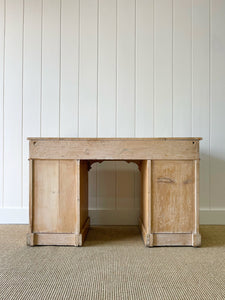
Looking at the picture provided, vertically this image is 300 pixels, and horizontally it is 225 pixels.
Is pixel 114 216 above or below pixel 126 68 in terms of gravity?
below

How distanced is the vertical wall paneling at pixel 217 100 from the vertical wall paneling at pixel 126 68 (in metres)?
0.72

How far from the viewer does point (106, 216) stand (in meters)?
1.96

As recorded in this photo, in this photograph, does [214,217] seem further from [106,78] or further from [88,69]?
[88,69]

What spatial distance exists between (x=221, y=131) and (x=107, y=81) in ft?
3.65

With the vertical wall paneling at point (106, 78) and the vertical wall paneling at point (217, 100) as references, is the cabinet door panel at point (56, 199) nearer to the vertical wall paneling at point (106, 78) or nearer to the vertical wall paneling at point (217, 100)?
the vertical wall paneling at point (106, 78)

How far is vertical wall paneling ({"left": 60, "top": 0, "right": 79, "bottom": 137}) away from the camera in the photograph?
196 cm

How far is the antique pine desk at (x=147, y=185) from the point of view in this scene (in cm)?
143

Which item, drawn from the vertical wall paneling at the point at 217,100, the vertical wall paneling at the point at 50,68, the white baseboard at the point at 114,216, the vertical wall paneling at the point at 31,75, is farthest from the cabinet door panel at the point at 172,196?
the vertical wall paneling at the point at 31,75

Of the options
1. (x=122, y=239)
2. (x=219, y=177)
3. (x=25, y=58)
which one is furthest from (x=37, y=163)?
(x=219, y=177)

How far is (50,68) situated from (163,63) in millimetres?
1011

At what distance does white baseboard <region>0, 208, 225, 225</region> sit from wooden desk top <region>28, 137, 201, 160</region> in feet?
2.37

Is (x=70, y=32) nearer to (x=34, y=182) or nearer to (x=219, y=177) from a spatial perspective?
(x=34, y=182)

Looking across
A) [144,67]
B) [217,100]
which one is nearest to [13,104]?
[144,67]

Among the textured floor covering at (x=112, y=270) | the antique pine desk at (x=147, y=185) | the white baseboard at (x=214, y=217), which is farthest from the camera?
the white baseboard at (x=214, y=217)
